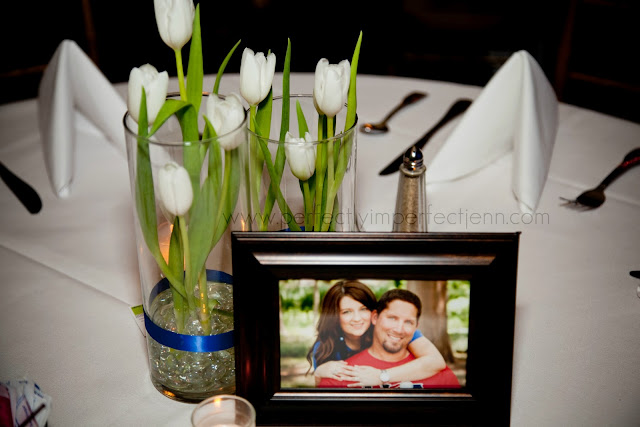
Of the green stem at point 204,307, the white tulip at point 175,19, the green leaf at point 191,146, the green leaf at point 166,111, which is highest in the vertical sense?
the white tulip at point 175,19

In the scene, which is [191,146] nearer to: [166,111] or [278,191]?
[166,111]

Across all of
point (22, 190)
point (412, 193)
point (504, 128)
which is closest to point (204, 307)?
point (412, 193)

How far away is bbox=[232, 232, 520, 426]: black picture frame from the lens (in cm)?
70

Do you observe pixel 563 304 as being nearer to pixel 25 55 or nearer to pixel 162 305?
pixel 162 305

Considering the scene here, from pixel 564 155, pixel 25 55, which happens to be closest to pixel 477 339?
pixel 564 155

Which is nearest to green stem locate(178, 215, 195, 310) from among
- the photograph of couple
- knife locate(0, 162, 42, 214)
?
the photograph of couple

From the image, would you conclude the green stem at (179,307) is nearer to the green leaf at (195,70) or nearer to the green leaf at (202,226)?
the green leaf at (202,226)

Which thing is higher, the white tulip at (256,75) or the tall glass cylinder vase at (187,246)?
the white tulip at (256,75)

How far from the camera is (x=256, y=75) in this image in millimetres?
739

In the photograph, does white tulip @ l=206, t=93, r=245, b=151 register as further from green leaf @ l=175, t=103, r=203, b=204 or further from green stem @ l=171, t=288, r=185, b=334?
green stem @ l=171, t=288, r=185, b=334

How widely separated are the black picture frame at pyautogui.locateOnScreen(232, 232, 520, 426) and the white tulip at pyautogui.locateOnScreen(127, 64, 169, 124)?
0.15m

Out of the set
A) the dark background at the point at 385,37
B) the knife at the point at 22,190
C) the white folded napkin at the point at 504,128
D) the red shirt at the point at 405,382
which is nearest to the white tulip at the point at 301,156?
the red shirt at the point at 405,382

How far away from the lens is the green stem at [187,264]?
705mm

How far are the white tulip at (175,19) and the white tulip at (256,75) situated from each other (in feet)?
0.22
